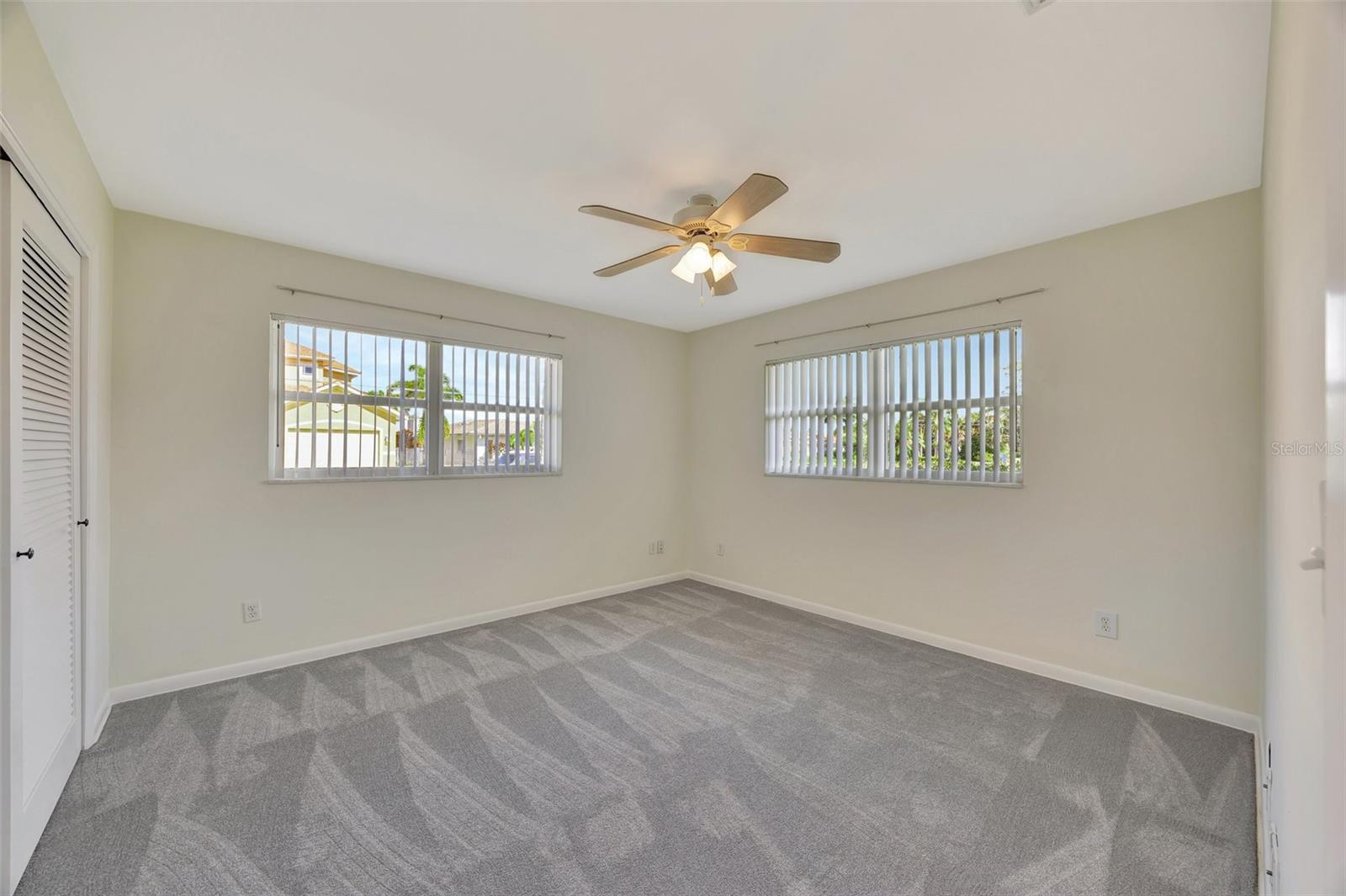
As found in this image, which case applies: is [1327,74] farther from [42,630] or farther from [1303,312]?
[42,630]

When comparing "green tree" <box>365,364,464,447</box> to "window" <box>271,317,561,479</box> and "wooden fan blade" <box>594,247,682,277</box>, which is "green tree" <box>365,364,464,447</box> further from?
"wooden fan blade" <box>594,247,682,277</box>

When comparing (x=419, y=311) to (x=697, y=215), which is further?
(x=419, y=311)

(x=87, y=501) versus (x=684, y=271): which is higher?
(x=684, y=271)

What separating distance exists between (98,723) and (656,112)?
3.56 m

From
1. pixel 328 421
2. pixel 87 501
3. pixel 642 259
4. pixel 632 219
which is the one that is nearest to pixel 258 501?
pixel 328 421

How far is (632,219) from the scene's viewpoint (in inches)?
86.5

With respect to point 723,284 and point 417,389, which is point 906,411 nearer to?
point 723,284

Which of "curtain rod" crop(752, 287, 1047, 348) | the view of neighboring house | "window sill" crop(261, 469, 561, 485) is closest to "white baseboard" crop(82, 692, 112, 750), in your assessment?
"window sill" crop(261, 469, 561, 485)

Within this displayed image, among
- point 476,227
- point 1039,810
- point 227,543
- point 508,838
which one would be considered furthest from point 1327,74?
point 227,543

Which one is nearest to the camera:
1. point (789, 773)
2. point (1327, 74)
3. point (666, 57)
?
point (1327, 74)

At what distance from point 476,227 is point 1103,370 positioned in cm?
348

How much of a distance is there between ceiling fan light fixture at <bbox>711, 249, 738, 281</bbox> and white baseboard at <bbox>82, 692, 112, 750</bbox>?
3408 millimetres

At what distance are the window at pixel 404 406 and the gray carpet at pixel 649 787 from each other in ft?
4.26

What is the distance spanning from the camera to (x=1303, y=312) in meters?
1.09
